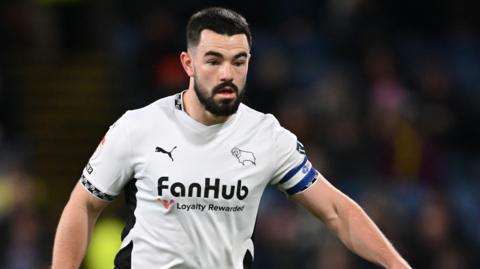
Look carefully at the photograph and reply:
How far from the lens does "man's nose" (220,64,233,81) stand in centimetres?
512

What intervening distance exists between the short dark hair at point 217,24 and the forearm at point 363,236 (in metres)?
0.93

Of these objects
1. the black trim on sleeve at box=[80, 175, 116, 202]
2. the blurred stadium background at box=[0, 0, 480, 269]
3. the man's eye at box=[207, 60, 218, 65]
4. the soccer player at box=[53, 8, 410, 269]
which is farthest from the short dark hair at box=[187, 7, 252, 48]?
the blurred stadium background at box=[0, 0, 480, 269]

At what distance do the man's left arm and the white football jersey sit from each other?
17cm

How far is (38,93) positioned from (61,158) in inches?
38.9

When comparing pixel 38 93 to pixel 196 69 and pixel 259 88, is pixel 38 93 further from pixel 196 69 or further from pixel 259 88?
pixel 196 69

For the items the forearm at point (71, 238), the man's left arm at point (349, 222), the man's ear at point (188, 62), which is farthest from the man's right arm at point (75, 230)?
the man's left arm at point (349, 222)

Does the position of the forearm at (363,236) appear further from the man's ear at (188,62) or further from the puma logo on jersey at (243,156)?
the man's ear at (188,62)

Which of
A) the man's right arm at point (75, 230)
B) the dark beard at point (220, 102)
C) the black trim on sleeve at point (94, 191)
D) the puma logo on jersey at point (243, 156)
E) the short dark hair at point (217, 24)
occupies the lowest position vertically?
the man's right arm at point (75, 230)

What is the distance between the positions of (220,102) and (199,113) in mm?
204

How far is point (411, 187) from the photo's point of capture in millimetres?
11352

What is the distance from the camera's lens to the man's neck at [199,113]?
5.34 m

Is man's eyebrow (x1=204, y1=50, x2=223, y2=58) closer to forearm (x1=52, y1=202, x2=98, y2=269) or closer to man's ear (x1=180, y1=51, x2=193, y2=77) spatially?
man's ear (x1=180, y1=51, x2=193, y2=77)

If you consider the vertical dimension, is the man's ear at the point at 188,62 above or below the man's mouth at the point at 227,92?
above

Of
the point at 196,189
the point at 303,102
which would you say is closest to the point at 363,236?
the point at 196,189
